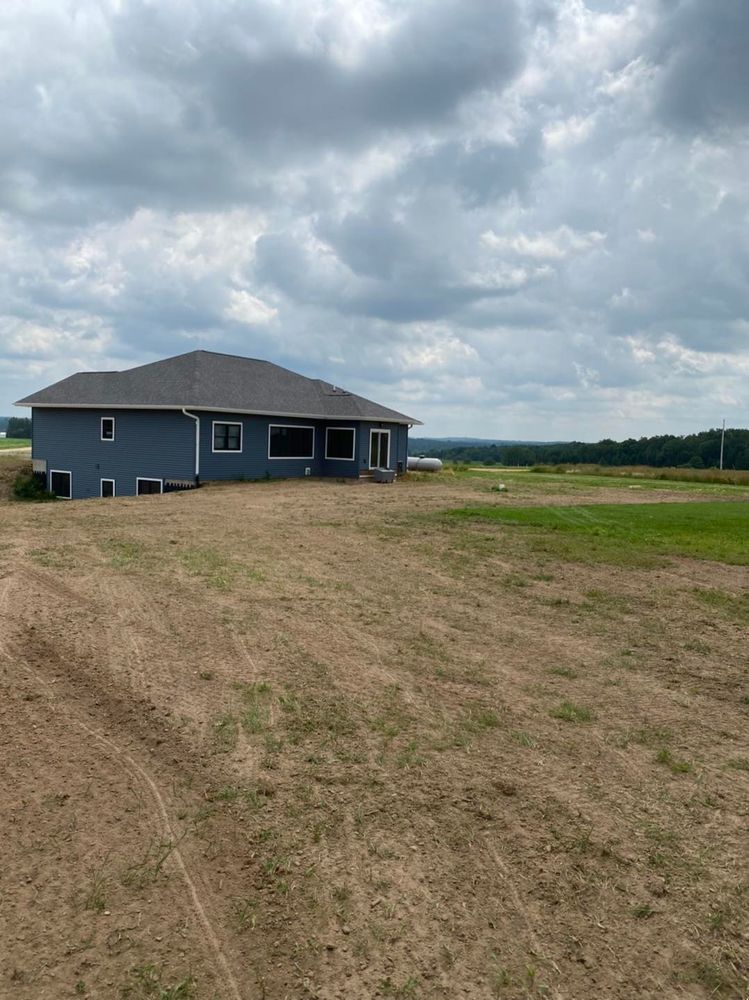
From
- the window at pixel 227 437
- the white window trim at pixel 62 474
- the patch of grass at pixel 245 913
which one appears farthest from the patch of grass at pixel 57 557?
the white window trim at pixel 62 474

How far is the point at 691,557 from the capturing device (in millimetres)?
13039

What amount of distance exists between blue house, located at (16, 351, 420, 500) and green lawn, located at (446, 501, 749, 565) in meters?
11.7

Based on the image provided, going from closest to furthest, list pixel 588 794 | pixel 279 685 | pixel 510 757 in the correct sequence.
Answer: pixel 588 794 < pixel 510 757 < pixel 279 685

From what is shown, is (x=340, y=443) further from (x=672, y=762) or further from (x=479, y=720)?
(x=672, y=762)

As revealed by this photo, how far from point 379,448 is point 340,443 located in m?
1.87

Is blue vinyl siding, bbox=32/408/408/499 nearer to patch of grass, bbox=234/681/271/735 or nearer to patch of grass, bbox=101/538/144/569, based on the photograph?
patch of grass, bbox=101/538/144/569

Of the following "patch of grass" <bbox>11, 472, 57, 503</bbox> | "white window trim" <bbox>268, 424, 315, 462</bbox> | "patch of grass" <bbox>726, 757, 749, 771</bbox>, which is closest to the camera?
"patch of grass" <bbox>726, 757, 749, 771</bbox>

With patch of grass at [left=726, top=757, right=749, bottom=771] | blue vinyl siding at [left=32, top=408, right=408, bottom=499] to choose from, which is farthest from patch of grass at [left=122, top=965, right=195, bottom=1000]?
blue vinyl siding at [left=32, top=408, right=408, bottom=499]

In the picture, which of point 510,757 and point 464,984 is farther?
point 510,757

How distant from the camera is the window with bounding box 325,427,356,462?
31.0 metres

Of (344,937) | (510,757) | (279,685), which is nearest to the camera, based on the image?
(344,937)

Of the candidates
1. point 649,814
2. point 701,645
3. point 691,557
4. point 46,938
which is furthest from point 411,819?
point 691,557

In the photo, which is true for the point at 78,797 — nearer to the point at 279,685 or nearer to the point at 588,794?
the point at 279,685

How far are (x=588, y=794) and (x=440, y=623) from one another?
3745 mm
